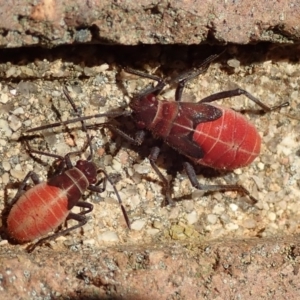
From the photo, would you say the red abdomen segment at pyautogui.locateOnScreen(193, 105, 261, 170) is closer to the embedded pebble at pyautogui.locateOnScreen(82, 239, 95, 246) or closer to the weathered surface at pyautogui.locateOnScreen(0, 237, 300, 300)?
the weathered surface at pyautogui.locateOnScreen(0, 237, 300, 300)

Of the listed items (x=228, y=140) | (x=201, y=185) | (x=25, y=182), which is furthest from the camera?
(x=201, y=185)

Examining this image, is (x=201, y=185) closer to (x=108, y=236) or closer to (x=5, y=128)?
(x=108, y=236)

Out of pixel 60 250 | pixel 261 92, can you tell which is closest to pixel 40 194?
pixel 60 250

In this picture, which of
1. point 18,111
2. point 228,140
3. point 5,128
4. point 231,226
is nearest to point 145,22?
point 228,140

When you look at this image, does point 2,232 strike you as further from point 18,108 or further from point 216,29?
point 216,29

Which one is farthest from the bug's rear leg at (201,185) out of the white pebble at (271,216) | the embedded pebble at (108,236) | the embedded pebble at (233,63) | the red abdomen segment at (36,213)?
the red abdomen segment at (36,213)

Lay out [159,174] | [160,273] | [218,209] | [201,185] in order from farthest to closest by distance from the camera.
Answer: [218,209], [201,185], [159,174], [160,273]

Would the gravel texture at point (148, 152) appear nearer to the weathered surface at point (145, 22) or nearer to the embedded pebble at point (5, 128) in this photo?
the embedded pebble at point (5, 128)
